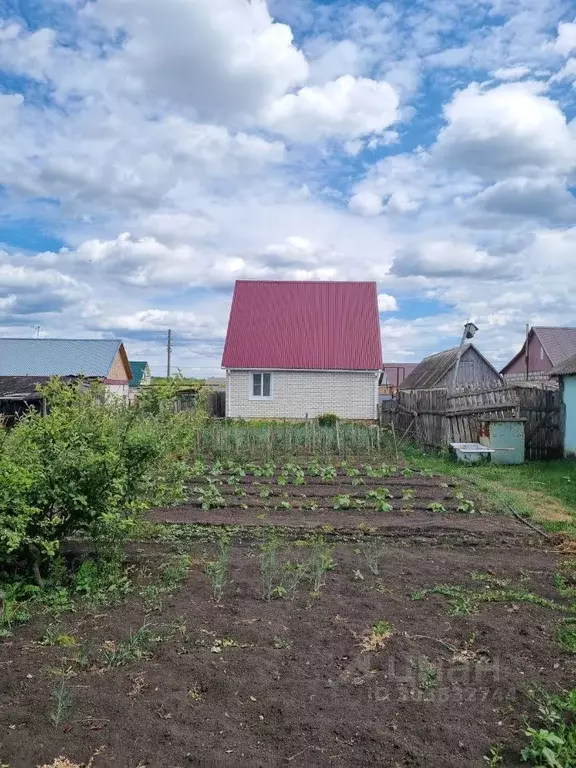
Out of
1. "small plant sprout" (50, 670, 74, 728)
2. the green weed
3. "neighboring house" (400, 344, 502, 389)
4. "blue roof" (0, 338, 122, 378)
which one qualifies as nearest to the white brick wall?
"neighboring house" (400, 344, 502, 389)

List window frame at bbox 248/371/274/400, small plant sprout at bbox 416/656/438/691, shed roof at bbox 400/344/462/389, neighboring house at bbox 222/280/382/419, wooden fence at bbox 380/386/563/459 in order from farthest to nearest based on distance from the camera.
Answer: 1. shed roof at bbox 400/344/462/389
2. window frame at bbox 248/371/274/400
3. neighboring house at bbox 222/280/382/419
4. wooden fence at bbox 380/386/563/459
5. small plant sprout at bbox 416/656/438/691

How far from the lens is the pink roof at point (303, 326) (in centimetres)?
2344

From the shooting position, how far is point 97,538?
17.1ft

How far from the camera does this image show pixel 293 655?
385 cm

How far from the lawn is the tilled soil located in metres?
0.01

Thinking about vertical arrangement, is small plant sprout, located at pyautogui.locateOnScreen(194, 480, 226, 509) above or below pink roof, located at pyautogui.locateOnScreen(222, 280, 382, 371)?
below

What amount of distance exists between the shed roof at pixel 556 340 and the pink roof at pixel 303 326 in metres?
12.4

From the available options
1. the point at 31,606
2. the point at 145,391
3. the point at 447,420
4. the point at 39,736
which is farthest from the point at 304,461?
the point at 39,736

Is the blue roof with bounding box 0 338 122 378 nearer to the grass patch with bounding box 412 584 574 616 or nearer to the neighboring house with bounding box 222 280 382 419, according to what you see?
the neighboring house with bounding box 222 280 382 419

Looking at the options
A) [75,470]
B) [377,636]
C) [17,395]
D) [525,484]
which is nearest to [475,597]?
[377,636]

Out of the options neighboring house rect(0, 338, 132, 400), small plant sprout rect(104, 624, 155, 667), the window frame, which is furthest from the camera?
neighboring house rect(0, 338, 132, 400)

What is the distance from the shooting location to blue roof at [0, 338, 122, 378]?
1076 inches

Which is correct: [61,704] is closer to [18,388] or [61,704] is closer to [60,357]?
[18,388]

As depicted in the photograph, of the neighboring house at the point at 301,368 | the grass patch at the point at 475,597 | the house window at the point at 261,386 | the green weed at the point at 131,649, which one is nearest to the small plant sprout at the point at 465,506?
the grass patch at the point at 475,597
